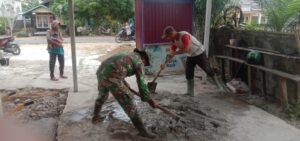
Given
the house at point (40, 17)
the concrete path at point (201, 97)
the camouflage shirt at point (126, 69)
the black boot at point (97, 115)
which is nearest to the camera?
the camouflage shirt at point (126, 69)

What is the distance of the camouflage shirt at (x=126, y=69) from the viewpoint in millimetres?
3631

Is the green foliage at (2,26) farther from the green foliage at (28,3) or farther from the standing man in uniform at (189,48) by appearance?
the standing man in uniform at (189,48)

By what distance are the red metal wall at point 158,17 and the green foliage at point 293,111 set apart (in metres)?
3.78

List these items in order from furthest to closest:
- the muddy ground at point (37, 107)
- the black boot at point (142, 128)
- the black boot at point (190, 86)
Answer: the black boot at point (190, 86), the muddy ground at point (37, 107), the black boot at point (142, 128)

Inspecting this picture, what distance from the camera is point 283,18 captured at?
5.69 meters

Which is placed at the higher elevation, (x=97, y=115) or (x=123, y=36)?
(x=123, y=36)

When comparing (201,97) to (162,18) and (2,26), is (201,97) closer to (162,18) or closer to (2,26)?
(162,18)

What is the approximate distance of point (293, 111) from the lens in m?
4.64

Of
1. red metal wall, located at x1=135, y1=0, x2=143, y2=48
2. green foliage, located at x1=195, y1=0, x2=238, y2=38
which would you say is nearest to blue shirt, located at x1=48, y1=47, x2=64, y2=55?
red metal wall, located at x1=135, y1=0, x2=143, y2=48

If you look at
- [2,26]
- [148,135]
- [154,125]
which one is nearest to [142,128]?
[148,135]

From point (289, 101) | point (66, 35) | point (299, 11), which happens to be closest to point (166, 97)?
point (289, 101)

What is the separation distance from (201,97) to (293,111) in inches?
64.7

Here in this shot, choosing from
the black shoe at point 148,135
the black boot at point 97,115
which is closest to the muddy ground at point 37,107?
the black boot at point 97,115

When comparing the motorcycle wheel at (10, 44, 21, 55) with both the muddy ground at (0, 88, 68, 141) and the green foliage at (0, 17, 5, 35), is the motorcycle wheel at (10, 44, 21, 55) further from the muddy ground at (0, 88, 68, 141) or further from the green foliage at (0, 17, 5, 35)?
the green foliage at (0, 17, 5, 35)
